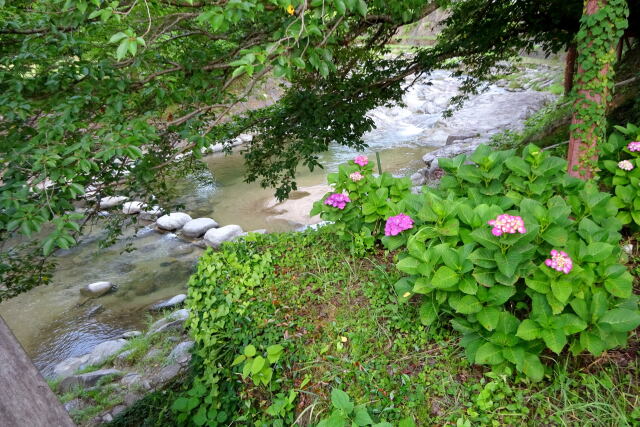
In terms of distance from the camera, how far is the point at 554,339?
1617 millimetres

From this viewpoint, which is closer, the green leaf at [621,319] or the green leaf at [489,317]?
the green leaf at [621,319]

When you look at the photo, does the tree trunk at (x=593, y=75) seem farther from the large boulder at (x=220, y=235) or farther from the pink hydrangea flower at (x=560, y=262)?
the large boulder at (x=220, y=235)

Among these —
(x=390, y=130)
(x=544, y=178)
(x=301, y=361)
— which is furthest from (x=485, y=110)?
(x=301, y=361)

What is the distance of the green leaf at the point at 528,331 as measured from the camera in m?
1.65

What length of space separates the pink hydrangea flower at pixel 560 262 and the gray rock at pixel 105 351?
5.13 metres

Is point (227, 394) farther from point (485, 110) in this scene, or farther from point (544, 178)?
point (485, 110)

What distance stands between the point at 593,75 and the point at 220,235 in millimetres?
7338

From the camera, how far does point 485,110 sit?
16.3 m

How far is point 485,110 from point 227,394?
56.3 feet

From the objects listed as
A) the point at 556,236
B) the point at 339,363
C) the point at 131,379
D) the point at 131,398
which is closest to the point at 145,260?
the point at 131,379

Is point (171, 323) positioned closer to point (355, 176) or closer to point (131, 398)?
point (131, 398)

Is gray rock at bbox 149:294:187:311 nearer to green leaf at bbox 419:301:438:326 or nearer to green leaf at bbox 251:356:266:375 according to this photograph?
green leaf at bbox 251:356:266:375

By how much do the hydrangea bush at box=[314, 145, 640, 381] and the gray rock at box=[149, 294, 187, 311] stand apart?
17.1 ft

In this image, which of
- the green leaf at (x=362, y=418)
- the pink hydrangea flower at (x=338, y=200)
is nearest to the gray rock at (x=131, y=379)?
the pink hydrangea flower at (x=338, y=200)
